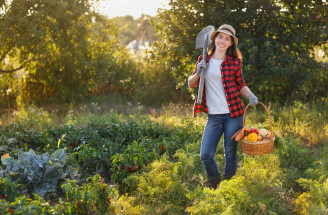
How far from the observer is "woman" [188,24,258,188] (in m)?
3.62

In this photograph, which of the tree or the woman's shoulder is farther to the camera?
the tree

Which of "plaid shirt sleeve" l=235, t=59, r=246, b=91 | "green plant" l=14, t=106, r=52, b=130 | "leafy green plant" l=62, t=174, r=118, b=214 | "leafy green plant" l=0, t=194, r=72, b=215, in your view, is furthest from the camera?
"green plant" l=14, t=106, r=52, b=130

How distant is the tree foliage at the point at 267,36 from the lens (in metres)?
7.59

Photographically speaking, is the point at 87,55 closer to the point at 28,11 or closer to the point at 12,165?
the point at 28,11

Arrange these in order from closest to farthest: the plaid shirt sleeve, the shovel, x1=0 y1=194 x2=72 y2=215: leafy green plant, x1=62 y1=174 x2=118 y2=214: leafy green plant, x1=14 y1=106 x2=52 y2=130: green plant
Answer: x1=0 y1=194 x2=72 y2=215: leafy green plant, x1=62 y1=174 x2=118 y2=214: leafy green plant, the shovel, the plaid shirt sleeve, x1=14 y1=106 x2=52 y2=130: green plant

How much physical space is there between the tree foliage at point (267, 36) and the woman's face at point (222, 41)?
3739 mm

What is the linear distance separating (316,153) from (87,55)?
6864 millimetres

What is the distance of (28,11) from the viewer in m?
8.95

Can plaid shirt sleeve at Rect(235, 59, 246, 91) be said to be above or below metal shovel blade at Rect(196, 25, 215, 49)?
below

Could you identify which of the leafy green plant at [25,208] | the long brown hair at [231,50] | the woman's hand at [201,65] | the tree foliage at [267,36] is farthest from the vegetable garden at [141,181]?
the tree foliage at [267,36]

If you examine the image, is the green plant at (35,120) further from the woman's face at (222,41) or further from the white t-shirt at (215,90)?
the woman's face at (222,41)

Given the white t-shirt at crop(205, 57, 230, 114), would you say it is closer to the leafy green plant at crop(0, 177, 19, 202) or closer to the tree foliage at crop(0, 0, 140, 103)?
the leafy green plant at crop(0, 177, 19, 202)

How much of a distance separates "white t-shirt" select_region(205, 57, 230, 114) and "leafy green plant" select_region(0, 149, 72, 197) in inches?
68.8

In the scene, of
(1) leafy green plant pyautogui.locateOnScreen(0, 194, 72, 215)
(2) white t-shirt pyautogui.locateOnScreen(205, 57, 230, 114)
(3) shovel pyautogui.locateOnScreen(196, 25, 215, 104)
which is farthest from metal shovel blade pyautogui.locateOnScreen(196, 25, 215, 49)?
(1) leafy green plant pyautogui.locateOnScreen(0, 194, 72, 215)
